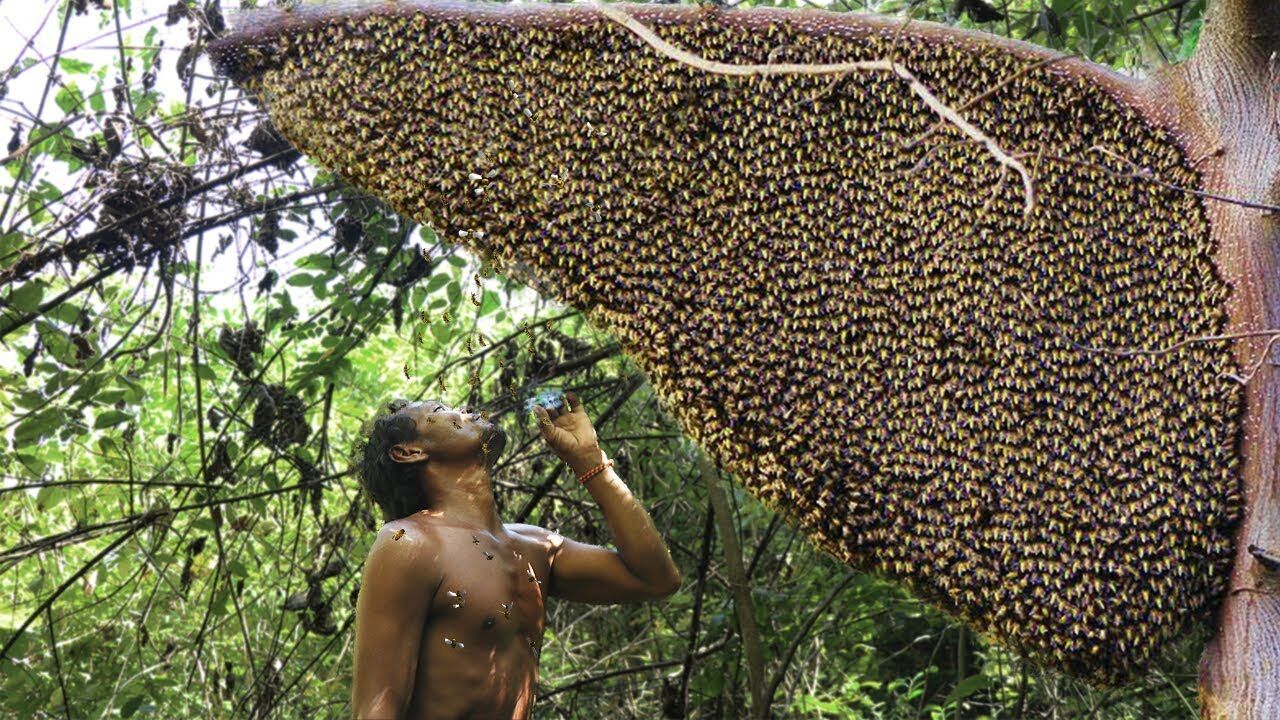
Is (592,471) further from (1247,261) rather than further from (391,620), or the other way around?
(1247,261)

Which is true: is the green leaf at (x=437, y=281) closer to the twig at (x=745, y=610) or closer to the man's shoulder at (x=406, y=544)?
the twig at (x=745, y=610)

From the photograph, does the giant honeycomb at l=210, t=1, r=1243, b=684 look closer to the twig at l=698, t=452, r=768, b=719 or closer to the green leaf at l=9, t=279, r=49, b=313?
the green leaf at l=9, t=279, r=49, b=313

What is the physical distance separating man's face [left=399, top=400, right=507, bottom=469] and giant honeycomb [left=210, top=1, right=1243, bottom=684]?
31 centimetres

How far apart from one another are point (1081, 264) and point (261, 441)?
2.78 m

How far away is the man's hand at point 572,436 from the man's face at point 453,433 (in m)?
0.09

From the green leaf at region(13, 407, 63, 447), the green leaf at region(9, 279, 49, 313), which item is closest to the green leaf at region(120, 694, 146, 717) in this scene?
the green leaf at region(13, 407, 63, 447)

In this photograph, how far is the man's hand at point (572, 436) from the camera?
2277mm

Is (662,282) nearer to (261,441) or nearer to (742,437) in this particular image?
(742,437)

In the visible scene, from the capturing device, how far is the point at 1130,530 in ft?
6.88

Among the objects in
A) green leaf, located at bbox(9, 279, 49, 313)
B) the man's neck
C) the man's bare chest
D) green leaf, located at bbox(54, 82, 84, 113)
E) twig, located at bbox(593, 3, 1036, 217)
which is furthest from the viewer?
green leaf, located at bbox(54, 82, 84, 113)

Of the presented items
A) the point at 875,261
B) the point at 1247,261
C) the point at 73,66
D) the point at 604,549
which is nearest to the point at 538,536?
the point at 604,549

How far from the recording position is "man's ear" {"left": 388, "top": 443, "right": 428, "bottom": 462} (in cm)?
226

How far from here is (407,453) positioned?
2.27 m

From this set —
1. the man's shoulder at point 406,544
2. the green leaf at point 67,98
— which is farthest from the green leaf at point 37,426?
the man's shoulder at point 406,544
